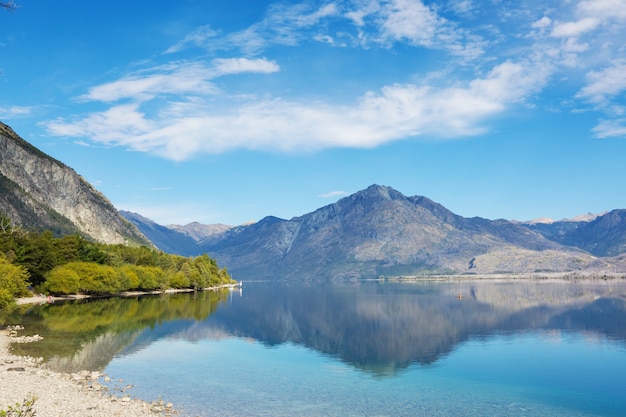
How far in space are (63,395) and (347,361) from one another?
40.8 meters

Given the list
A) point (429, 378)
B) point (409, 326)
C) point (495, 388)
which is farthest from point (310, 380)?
point (409, 326)

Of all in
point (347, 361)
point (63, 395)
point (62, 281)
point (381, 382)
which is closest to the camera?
point (63, 395)

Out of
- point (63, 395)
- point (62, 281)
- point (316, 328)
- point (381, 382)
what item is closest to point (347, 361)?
point (381, 382)

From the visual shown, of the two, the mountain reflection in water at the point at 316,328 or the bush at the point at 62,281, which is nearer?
the mountain reflection in water at the point at 316,328

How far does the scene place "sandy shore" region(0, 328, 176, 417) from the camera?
3912 centimetres

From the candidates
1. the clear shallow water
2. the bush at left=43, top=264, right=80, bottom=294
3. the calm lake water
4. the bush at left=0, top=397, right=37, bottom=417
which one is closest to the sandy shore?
the calm lake water

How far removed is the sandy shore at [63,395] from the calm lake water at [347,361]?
11.9ft

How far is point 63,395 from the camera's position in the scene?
43812 millimetres

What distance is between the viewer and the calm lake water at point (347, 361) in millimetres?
49750

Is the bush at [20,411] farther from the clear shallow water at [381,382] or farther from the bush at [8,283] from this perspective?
the bush at [8,283]

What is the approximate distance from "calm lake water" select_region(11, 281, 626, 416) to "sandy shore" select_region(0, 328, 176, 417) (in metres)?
3.63

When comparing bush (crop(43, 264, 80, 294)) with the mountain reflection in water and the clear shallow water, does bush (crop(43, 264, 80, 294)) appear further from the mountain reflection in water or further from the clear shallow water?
the clear shallow water

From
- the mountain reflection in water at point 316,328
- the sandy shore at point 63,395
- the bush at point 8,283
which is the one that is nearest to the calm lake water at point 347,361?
the mountain reflection in water at point 316,328

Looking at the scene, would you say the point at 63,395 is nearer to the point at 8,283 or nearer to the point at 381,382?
the point at 381,382
